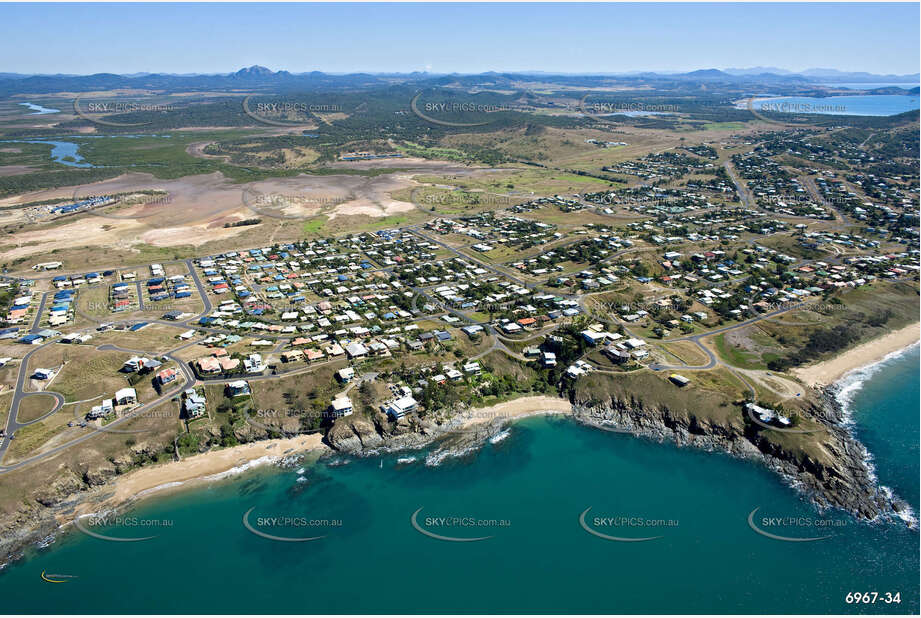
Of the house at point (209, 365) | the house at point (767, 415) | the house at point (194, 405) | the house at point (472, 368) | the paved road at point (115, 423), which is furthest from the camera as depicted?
the house at point (472, 368)

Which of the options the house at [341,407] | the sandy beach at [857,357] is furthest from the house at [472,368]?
the sandy beach at [857,357]

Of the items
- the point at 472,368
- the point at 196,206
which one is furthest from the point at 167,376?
the point at 196,206

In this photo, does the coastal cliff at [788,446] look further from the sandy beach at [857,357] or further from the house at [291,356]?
the house at [291,356]

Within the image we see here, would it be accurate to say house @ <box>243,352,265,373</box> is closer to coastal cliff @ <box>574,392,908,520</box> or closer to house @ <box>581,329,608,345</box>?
coastal cliff @ <box>574,392,908,520</box>

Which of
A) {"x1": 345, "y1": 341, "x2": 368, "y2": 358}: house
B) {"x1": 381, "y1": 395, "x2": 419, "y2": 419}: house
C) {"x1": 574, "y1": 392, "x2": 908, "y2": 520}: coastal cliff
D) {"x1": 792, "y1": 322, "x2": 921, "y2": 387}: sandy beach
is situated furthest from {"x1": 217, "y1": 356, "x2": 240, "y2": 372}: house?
{"x1": 792, "y1": 322, "x2": 921, "y2": 387}: sandy beach

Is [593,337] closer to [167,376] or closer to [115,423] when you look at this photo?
[167,376]

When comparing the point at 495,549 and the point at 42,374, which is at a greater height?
the point at 42,374
